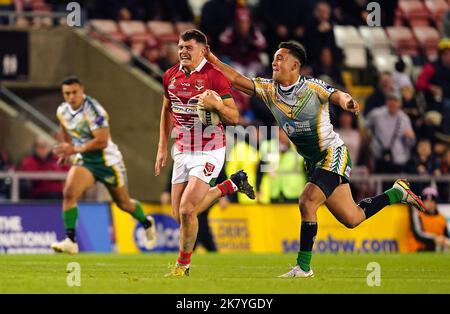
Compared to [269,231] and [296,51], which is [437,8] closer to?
[269,231]

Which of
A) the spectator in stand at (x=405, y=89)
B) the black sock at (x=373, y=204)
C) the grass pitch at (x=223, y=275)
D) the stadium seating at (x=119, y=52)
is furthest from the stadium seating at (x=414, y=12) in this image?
the black sock at (x=373, y=204)

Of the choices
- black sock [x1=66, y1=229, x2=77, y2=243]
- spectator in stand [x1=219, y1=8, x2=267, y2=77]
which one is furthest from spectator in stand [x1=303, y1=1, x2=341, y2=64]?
A: black sock [x1=66, y1=229, x2=77, y2=243]

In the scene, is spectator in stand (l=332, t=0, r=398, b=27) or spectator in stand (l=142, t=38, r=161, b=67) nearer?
spectator in stand (l=142, t=38, r=161, b=67)

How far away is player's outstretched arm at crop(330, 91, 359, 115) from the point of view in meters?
12.6

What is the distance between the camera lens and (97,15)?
86.8 ft

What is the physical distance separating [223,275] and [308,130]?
184 cm

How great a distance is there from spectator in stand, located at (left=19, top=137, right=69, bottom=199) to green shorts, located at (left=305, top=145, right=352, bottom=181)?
28.5 feet

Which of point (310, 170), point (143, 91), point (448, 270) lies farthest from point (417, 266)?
point (143, 91)

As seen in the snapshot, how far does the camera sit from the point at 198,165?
13.5 meters

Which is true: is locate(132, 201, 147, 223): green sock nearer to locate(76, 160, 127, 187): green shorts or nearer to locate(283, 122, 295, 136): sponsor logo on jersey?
locate(76, 160, 127, 187): green shorts

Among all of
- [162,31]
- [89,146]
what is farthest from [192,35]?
[162,31]
